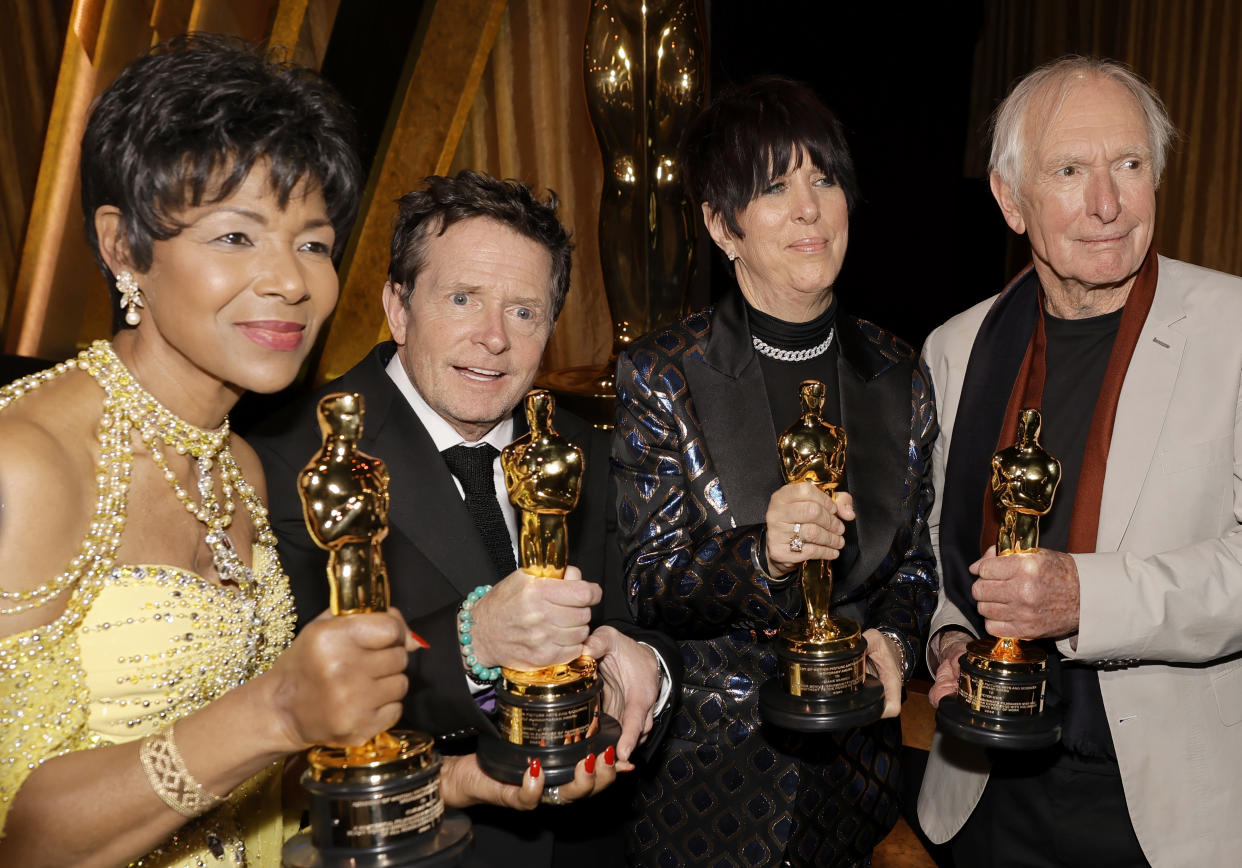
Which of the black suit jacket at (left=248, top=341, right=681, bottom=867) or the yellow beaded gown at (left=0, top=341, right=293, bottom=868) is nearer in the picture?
the yellow beaded gown at (left=0, top=341, right=293, bottom=868)

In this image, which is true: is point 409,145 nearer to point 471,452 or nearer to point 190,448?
point 471,452

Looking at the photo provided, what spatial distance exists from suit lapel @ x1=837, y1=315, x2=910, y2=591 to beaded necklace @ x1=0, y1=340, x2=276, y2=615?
1136 mm

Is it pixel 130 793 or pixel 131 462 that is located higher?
pixel 131 462

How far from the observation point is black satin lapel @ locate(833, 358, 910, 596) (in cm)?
219

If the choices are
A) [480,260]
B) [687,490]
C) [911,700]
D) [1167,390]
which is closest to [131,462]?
[480,260]

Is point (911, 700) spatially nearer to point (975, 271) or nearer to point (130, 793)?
point (130, 793)

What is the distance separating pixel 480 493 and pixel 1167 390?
137cm

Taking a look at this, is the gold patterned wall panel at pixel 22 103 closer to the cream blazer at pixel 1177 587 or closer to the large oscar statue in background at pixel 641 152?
the large oscar statue in background at pixel 641 152

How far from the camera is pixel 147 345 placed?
1607 mm

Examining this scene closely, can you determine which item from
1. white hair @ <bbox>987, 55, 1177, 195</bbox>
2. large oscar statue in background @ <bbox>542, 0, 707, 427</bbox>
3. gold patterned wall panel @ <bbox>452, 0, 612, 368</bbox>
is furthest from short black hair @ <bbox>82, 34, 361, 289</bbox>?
gold patterned wall panel @ <bbox>452, 0, 612, 368</bbox>

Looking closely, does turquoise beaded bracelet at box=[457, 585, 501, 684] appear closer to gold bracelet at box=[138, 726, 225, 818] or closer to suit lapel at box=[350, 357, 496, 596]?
suit lapel at box=[350, 357, 496, 596]

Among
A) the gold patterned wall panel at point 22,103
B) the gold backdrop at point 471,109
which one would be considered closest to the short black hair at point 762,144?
the gold backdrop at point 471,109

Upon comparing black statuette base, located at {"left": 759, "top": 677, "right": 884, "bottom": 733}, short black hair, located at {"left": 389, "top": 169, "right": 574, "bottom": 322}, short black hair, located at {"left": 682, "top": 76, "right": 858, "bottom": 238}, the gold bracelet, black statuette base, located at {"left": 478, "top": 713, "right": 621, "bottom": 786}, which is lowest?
black statuette base, located at {"left": 759, "top": 677, "right": 884, "bottom": 733}

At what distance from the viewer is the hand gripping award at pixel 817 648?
1874 mm
